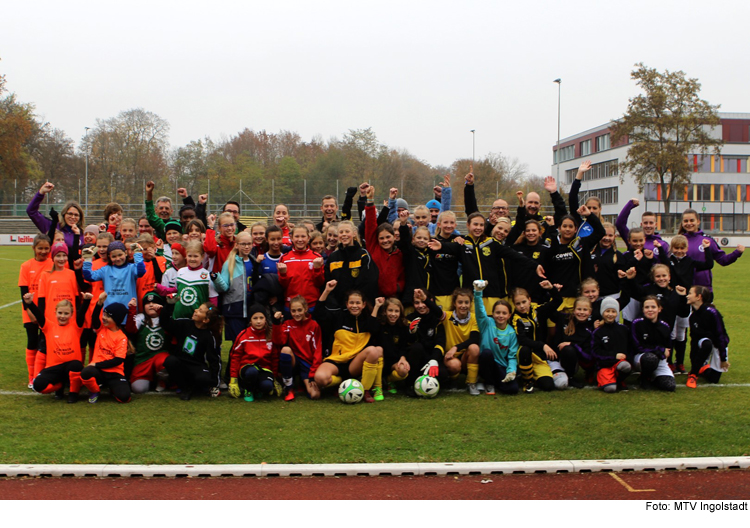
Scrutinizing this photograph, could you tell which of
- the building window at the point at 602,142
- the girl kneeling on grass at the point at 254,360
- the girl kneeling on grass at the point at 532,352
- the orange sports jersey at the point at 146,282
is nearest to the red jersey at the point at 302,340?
the girl kneeling on grass at the point at 254,360

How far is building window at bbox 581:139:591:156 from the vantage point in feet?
261

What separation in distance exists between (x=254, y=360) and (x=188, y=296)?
Answer: 1.01 m

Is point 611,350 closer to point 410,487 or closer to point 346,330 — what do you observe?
point 346,330

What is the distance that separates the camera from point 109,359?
6.54 metres

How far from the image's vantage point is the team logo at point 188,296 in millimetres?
6812

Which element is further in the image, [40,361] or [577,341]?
[577,341]

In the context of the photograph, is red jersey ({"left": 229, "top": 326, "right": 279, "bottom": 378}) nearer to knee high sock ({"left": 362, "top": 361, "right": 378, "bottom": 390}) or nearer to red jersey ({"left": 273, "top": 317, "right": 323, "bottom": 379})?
red jersey ({"left": 273, "top": 317, "right": 323, "bottom": 379})

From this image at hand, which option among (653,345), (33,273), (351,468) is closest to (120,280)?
(33,273)

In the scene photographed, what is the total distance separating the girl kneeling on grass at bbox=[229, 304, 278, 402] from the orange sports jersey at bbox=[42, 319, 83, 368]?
161 centimetres

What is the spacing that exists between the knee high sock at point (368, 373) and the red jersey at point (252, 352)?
942 mm

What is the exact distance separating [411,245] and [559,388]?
222 cm

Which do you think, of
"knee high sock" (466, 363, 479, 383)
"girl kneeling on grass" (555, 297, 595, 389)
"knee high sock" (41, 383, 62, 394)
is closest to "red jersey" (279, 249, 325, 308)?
"knee high sock" (466, 363, 479, 383)

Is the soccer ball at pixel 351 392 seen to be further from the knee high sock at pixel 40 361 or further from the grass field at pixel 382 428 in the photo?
the knee high sock at pixel 40 361

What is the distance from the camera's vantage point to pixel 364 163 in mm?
49156
